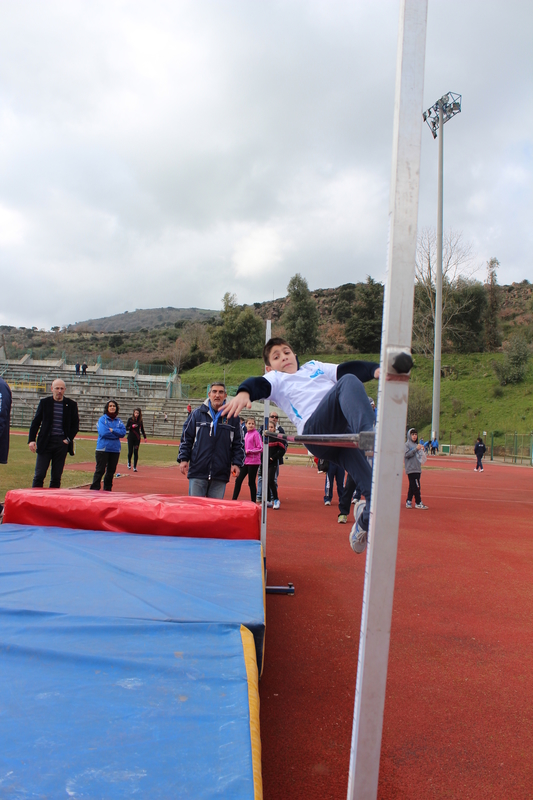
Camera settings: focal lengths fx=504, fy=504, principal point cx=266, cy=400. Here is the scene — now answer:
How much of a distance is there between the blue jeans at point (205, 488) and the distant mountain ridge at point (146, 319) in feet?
387

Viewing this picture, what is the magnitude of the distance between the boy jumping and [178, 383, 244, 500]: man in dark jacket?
1.91 metres

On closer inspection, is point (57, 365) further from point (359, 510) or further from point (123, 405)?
point (359, 510)

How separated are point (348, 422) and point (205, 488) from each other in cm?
296

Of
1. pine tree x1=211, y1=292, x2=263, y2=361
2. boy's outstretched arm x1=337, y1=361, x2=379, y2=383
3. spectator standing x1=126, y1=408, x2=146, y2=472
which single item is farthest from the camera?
pine tree x1=211, y1=292, x2=263, y2=361

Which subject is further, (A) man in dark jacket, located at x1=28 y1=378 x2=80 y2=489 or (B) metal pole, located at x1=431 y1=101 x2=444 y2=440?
(B) metal pole, located at x1=431 y1=101 x2=444 y2=440

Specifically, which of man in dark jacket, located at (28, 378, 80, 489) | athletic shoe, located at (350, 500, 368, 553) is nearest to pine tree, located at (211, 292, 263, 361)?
man in dark jacket, located at (28, 378, 80, 489)

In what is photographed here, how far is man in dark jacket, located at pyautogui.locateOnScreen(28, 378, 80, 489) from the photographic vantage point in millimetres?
6086

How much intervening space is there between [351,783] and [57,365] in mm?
45087

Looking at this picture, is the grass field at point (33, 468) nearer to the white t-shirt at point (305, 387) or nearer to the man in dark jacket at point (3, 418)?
the man in dark jacket at point (3, 418)

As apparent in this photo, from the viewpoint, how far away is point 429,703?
8.11ft

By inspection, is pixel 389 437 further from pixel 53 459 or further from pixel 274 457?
pixel 274 457

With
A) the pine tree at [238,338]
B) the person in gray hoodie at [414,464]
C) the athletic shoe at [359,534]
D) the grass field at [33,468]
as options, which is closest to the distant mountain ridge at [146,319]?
the pine tree at [238,338]

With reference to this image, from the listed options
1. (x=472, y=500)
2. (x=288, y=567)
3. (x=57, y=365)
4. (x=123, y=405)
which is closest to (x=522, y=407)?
(x=472, y=500)

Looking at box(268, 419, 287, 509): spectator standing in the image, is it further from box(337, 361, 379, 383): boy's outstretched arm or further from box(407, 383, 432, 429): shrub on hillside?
box(407, 383, 432, 429): shrub on hillside
